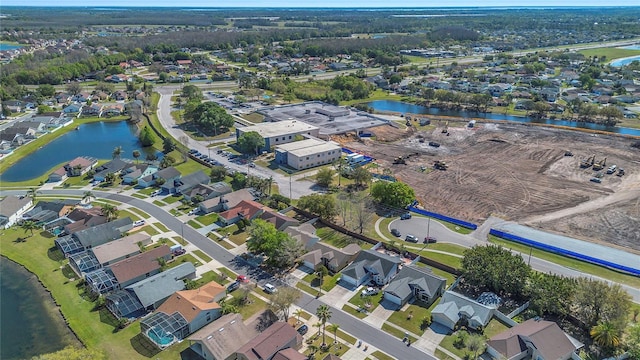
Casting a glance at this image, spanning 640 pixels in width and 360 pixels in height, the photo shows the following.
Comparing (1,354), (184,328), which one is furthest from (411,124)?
(1,354)

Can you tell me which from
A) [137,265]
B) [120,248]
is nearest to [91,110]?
[120,248]

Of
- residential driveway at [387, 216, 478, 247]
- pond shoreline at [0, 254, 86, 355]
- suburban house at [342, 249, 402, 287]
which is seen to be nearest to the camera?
pond shoreline at [0, 254, 86, 355]

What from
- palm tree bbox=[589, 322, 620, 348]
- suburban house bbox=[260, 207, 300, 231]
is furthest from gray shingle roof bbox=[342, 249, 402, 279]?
palm tree bbox=[589, 322, 620, 348]

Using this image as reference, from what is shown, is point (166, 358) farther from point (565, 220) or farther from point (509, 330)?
point (565, 220)

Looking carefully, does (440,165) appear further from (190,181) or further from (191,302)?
(191,302)

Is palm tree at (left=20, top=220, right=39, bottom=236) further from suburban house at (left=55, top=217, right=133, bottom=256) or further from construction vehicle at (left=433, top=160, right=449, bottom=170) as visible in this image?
construction vehicle at (left=433, top=160, right=449, bottom=170)

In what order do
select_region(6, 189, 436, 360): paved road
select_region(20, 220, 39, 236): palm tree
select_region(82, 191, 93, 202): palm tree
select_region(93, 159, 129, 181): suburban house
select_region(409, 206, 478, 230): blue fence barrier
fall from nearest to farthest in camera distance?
select_region(6, 189, 436, 360): paved road < select_region(20, 220, 39, 236): palm tree < select_region(409, 206, 478, 230): blue fence barrier < select_region(82, 191, 93, 202): palm tree < select_region(93, 159, 129, 181): suburban house

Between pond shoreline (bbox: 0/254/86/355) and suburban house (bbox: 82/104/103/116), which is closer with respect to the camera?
pond shoreline (bbox: 0/254/86/355)
